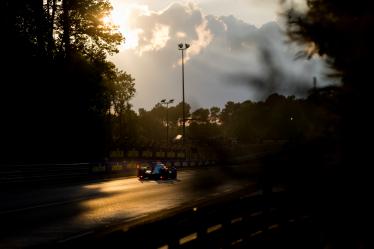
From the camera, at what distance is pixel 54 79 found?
48.2 m

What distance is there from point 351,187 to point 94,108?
4945 centimetres

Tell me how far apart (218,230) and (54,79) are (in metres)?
41.7

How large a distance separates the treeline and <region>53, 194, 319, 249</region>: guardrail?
36.6 m

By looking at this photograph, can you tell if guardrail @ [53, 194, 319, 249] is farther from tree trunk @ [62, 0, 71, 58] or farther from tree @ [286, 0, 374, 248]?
tree trunk @ [62, 0, 71, 58]

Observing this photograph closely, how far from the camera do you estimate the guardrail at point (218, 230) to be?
5.05m

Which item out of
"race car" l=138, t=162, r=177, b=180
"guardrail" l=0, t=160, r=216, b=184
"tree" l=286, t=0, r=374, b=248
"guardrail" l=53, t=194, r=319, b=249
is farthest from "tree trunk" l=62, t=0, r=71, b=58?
"tree" l=286, t=0, r=374, b=248

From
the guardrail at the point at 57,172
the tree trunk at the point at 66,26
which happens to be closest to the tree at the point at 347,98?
the guardrail at the point at 57,172

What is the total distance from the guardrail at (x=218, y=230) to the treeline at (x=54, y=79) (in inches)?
1442

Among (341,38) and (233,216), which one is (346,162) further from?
(233,216)

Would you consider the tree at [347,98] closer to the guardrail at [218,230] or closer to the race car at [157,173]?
the guardrail at [218,230]

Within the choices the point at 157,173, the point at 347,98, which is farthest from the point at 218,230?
the point at 157,173

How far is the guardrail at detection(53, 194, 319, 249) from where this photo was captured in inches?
199

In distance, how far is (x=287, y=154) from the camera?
426cm

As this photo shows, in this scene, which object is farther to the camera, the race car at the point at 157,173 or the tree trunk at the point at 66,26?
the tree trunk at the point at 66,26
